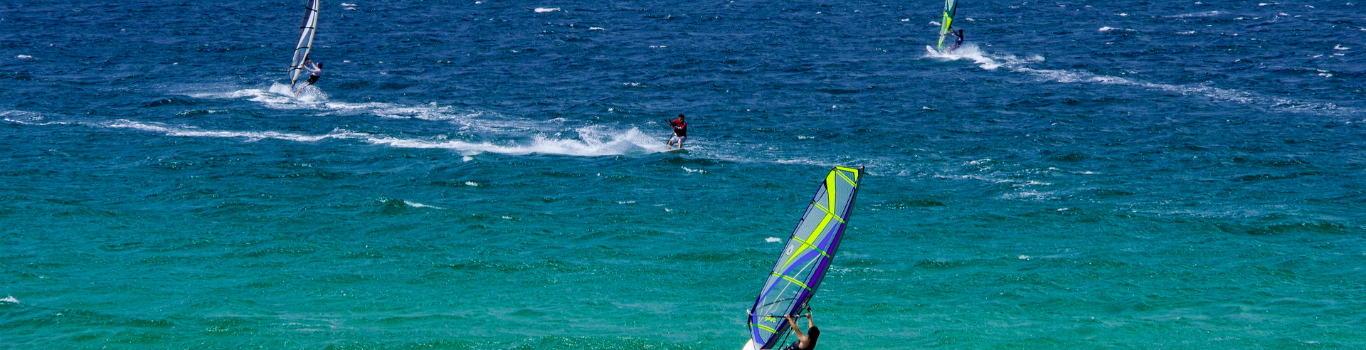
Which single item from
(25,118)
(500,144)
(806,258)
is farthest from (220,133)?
(806,258)

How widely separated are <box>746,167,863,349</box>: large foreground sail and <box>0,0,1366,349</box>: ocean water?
7511 millimetres

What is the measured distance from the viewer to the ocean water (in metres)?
26.7

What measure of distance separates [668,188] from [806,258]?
23.5m

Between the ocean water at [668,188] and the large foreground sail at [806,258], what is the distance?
24.6 ft

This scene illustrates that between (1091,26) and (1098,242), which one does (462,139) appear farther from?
(1091,26)

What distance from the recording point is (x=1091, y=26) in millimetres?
83750

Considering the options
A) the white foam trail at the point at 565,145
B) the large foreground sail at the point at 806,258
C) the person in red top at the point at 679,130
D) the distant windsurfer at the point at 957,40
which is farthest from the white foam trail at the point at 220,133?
the distant windsurfer at the point at 957,40

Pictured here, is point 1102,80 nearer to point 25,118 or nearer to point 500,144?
point 500,144

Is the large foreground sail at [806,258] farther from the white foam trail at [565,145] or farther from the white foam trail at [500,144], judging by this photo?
the white foam trail at [500,144]

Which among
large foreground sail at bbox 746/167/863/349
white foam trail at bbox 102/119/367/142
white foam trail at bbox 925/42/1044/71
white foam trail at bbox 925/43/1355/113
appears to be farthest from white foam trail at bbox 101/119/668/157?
large foreground sail at bbox 746/167/863/349

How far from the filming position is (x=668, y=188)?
134ft

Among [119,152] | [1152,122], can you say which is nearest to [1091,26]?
[1152,122]

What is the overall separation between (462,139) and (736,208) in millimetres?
16254

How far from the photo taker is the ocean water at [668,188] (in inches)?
1053
